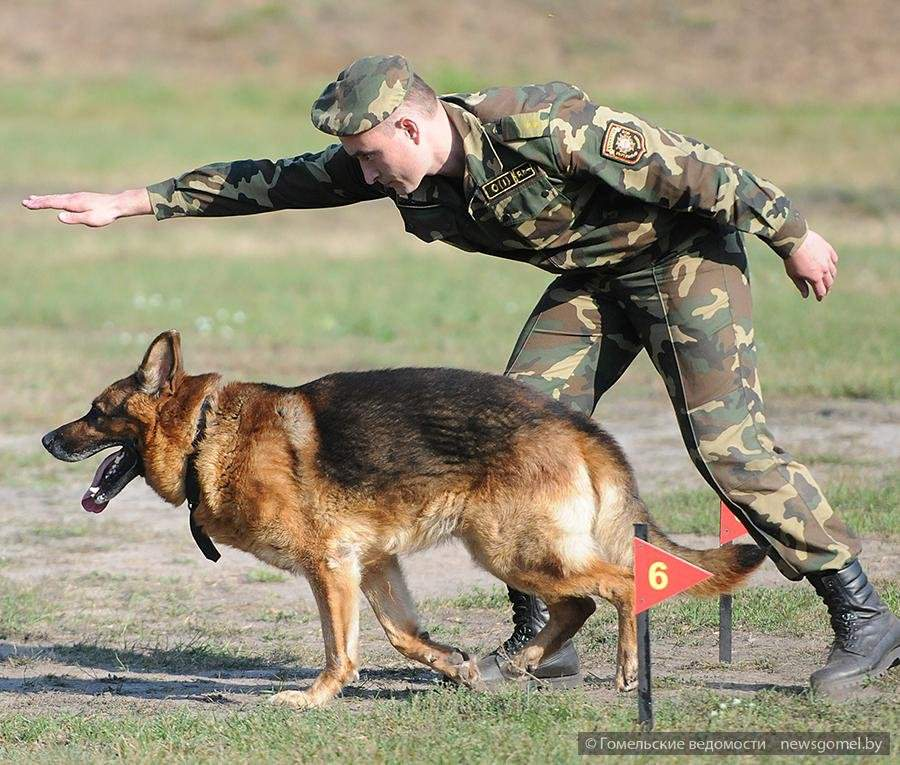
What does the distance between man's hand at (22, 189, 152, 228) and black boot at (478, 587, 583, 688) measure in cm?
202

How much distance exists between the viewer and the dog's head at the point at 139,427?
5.21 metres

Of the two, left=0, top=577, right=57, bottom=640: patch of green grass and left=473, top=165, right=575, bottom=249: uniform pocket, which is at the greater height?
left=473, top=165, right=575, bottom=249: uniform pocket

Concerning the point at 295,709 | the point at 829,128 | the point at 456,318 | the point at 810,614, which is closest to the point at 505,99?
the point at 295,709

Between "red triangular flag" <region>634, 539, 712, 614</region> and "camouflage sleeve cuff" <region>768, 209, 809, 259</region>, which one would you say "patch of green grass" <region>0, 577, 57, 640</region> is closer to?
"red triangular flag" <region>634, 539, 712, 614</region>

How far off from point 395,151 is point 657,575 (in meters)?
1.58

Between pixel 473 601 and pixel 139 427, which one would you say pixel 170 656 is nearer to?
pixel 139 427

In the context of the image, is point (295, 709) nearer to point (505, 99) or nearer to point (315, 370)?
point (505, 99)

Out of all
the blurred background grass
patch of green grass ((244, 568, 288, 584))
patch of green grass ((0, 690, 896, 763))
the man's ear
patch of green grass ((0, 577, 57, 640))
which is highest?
the blurred background grass

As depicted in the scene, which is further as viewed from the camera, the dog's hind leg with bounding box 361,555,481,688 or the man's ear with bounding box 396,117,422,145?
the dog's hind leg with bounding box 361,555,481,688

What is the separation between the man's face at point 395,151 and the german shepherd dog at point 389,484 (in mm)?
779

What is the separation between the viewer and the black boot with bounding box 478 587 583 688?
5012 mm

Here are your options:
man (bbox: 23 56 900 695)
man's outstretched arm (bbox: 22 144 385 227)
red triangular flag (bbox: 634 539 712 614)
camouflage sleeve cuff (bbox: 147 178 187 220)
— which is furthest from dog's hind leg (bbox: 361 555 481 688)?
camouflage sleeve cuff (bbox: 147 178 187 220)

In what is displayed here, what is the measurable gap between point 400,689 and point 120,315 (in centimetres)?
1071

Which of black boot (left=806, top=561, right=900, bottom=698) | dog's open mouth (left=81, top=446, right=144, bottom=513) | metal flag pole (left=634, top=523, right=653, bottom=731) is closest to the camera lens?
metal flag pole (left=634, top=523, right=653, bottom=731)
